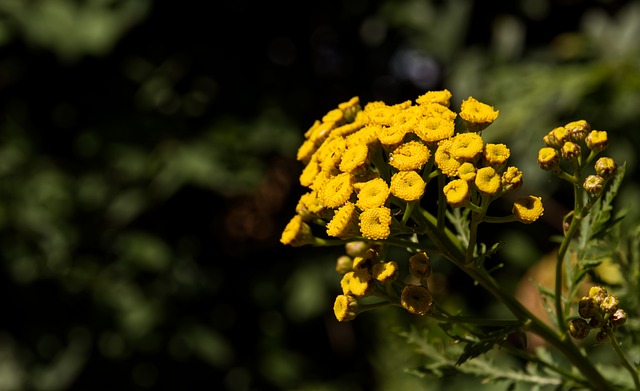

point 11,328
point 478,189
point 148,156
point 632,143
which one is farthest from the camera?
point 11,328

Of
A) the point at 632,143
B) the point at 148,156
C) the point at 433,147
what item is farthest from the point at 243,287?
the point at 433,147

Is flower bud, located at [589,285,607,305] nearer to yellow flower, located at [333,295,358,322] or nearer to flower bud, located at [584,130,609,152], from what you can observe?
flower bud, located at [584,130,609,152]

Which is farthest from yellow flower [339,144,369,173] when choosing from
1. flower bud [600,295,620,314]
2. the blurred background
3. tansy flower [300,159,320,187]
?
the blurred background

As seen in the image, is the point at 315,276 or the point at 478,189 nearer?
the point at 478,189

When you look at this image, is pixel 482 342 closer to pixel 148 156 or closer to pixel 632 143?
pixel 632 143

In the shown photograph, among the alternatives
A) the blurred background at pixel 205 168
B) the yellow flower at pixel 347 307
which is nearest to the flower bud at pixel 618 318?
the yellow flower at pixel 347 307

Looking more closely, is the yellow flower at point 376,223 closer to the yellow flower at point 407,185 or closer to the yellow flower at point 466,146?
the yellow flower at point 407,185
